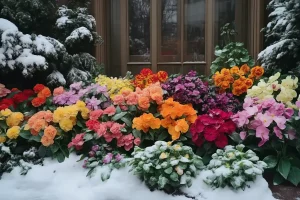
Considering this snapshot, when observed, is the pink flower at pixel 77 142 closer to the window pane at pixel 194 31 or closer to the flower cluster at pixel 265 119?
the flower cluster at pixel 265 119

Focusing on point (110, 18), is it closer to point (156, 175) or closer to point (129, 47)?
point (129, 47)

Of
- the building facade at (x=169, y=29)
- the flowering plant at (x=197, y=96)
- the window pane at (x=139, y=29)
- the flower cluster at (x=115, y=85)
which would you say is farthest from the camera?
the window pane at (x=139, y=29)

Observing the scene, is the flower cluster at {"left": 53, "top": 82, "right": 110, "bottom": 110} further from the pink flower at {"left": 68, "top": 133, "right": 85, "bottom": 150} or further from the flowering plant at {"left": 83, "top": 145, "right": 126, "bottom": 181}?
the flowering plant at {"left": 83, "top": 145, "right": 126, "bottom": 181}

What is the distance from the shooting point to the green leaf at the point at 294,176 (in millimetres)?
2881

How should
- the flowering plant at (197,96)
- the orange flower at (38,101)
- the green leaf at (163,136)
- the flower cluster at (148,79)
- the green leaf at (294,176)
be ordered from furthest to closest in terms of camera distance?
the flower cluster at (148,79)
the orange flower at (38,101)
the flowering plant at (197,96)
the green leaf at (163,136)
the green leaf at (294,176)

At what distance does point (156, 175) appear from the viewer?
2.77 metres

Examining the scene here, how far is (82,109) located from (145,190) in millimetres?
1123

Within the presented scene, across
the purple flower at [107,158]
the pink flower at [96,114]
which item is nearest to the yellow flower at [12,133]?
the pink flower at [96,114]

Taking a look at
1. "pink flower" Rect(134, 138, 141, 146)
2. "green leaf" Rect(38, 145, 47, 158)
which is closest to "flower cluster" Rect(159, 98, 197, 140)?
"pink flower" Rect(134, 138, 141, 146)

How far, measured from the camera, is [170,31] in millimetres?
5668

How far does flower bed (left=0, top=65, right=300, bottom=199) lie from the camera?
2.79m

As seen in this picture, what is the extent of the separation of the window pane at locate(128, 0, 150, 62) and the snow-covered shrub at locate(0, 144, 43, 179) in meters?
2.78

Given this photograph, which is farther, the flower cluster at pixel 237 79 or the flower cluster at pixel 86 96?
→ the flower cluster at pixel 237 79

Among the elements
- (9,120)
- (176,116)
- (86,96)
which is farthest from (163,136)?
(9,120)
